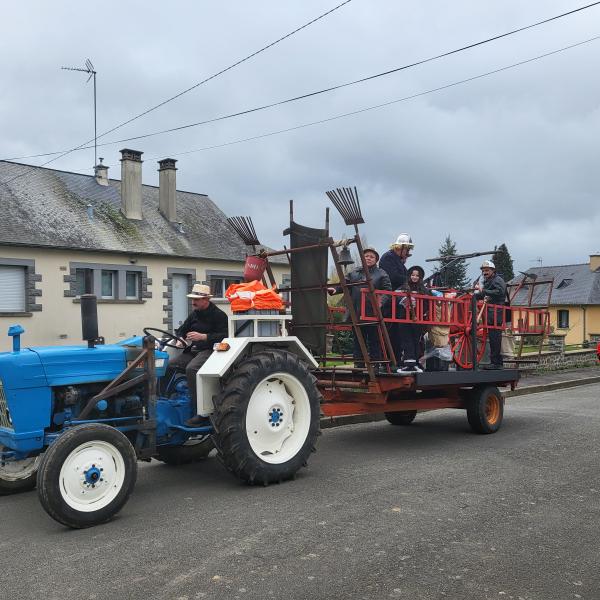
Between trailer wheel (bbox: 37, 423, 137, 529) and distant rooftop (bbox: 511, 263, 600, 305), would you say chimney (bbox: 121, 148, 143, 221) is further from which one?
distant rooftop (bbox: 511, 263, 600, 305)

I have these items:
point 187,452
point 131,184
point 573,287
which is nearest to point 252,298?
point 187,452

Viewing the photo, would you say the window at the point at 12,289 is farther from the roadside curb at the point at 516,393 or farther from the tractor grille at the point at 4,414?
the tractor grille at the point at 4,414

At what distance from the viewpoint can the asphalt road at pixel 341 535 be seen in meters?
3.96

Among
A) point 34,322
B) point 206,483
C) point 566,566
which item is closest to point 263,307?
point 206,483

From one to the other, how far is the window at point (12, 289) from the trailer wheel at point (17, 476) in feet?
58.1

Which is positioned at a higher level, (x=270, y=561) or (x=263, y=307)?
(x=263, y=307)

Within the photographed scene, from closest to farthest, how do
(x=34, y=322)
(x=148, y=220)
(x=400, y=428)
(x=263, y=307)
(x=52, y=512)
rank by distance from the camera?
(x=52, y=512)
(x=263, y=307)
(x=400, y=428)
(x=34, y=322)
(x=148, y=220)

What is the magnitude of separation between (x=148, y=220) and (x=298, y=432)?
23.3 m

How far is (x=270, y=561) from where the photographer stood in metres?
4.31

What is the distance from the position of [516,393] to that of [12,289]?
16580mm

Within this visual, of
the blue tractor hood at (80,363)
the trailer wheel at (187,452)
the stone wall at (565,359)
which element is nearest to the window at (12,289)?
the stone wall at (565,359)

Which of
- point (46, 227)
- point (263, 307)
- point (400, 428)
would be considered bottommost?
point (400, 428)

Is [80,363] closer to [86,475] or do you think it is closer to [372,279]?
[86,475]

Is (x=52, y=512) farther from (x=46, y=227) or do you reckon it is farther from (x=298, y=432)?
(x=46, y=227)
